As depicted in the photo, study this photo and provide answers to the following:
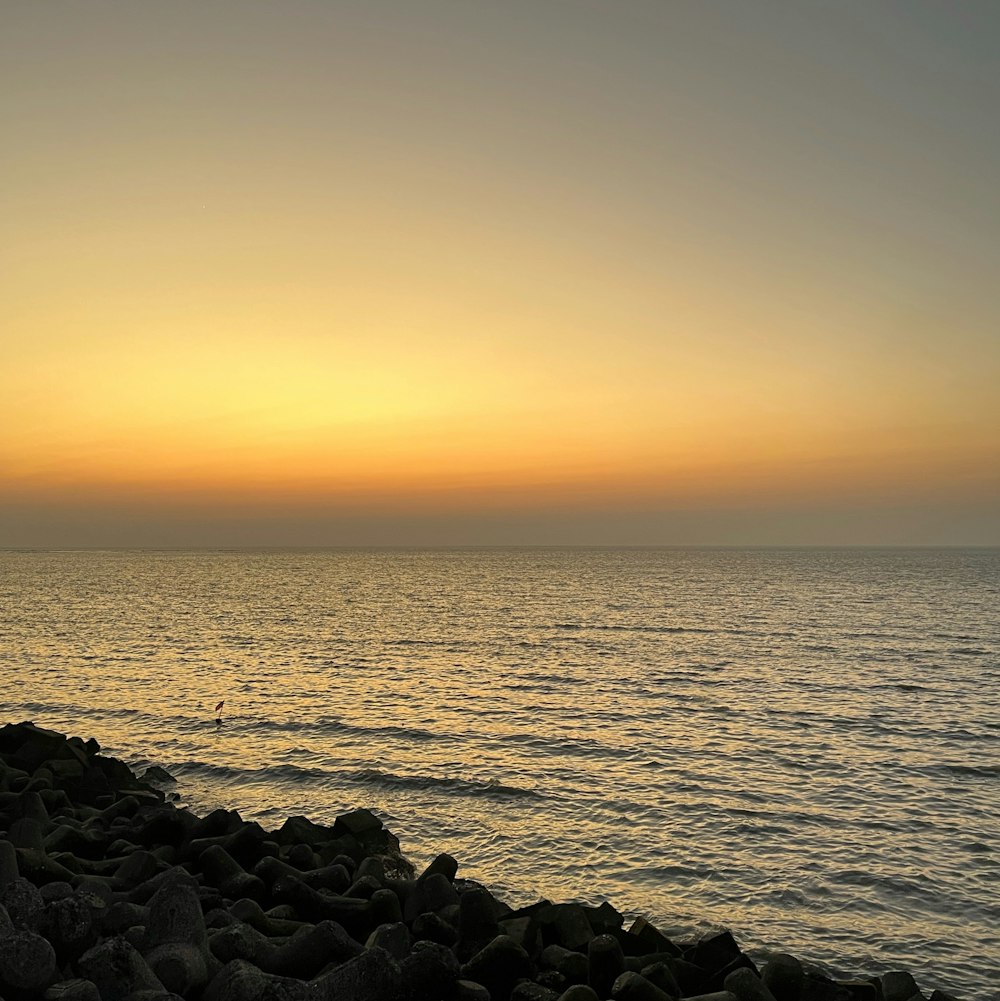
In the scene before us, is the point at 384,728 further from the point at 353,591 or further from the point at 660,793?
the point at 353,591

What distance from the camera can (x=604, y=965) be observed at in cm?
830

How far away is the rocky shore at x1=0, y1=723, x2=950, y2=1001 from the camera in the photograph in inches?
275

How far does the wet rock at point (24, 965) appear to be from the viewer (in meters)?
6.59

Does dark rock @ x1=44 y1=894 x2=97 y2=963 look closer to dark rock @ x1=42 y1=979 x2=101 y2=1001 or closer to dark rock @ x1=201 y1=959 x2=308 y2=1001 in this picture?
dark rock @ x1=42 y1=979 x2=101 y2=1001

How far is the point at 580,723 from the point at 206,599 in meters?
71.0

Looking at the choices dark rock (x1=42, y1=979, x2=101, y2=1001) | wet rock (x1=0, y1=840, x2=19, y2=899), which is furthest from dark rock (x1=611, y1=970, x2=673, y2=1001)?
wet rock (x1=0, y1=840, x2=19, y2=899)

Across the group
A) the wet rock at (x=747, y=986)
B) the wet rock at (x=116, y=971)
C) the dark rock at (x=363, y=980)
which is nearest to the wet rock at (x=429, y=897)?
the dark rock at (x=363, y=980)

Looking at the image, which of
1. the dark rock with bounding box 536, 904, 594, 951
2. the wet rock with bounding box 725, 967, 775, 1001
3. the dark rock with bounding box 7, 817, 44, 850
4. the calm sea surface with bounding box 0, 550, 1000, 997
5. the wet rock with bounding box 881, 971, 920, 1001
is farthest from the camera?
the calm sea surface with bounding box 0, 550, 1000, 997

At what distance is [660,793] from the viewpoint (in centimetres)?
1838

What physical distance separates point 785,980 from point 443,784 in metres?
11.4

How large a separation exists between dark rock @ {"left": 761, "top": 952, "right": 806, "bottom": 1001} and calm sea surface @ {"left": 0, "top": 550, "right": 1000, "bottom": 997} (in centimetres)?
301

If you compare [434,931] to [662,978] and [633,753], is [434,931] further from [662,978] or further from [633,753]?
[633,753]

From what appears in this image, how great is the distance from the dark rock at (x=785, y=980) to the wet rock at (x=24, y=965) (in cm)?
646

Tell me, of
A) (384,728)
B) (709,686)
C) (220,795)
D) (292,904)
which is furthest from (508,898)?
(709,686)
